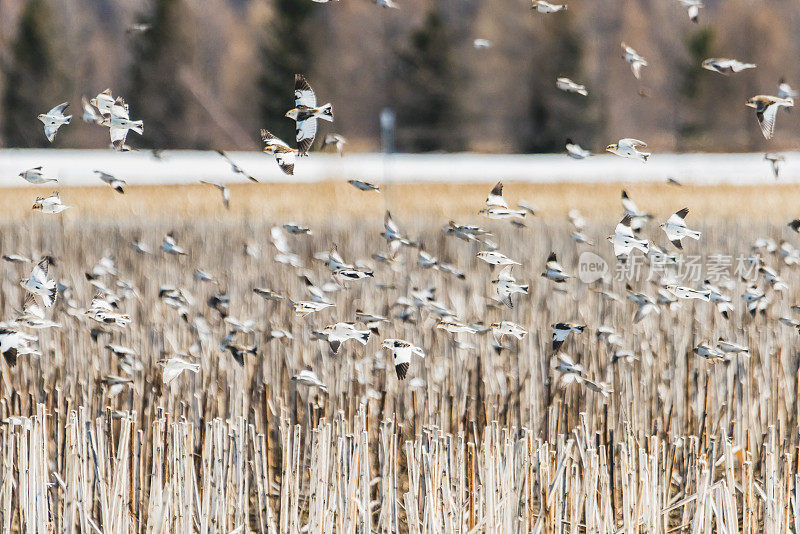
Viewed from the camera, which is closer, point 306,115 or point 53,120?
point 306,115

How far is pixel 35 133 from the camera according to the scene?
29.7 metres

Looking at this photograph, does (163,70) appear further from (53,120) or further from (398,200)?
(53,120)

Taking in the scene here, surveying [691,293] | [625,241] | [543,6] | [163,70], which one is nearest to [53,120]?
[543,6]

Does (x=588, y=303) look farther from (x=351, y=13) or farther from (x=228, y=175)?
(x=351, y=13)

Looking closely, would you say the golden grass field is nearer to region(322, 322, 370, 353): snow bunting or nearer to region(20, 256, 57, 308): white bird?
region(20, 256, 57, 308): white bird

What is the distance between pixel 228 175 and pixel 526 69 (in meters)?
20.0

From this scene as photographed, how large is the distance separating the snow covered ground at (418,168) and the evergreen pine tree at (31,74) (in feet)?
21.0

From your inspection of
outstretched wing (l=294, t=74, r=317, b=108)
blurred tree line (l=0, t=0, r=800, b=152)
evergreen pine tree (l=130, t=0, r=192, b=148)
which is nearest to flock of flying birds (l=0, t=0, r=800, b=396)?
outstretched wing (l=294, t=74, r=317, b=108)

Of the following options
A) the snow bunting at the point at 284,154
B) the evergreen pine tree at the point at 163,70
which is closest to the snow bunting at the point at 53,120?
the snow bunting at the point at 284,154

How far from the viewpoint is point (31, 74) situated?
31297 millimetres

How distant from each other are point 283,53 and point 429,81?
482cm
